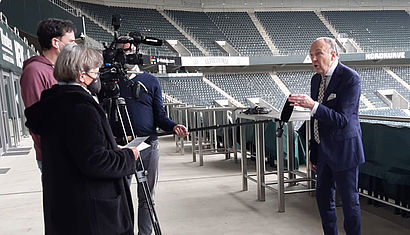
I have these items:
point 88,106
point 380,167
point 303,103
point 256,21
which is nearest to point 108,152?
point 88,106

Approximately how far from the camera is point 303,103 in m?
1.85

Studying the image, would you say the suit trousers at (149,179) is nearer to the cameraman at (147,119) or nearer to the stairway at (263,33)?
the cameraman at (147,119)

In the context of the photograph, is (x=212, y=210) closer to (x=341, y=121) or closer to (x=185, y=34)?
(x=341, y=121)

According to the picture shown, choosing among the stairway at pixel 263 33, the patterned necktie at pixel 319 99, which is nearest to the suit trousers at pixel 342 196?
the patterned necktie at pixel 319 99

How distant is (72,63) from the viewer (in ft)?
3.99

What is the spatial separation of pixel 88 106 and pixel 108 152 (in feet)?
0.57

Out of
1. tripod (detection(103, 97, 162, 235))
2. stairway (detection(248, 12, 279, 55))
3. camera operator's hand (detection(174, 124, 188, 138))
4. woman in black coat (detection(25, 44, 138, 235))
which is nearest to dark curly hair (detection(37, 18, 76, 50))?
tripod (detection(103, 97, 162, 235))

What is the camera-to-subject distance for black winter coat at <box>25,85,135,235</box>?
1.17 m

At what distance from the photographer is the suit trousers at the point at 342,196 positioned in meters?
1.93

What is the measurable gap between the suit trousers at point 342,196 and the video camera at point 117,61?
124 centimetres

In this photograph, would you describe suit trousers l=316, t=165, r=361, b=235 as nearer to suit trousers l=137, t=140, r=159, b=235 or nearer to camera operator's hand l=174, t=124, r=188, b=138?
camera operator's hand l=174, t=124, r=188, b=138

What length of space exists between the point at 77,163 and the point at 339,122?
51.8 inches

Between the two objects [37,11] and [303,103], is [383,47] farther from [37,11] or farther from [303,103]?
[303,103]

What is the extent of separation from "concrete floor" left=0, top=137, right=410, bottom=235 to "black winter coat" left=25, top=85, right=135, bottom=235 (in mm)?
1555
